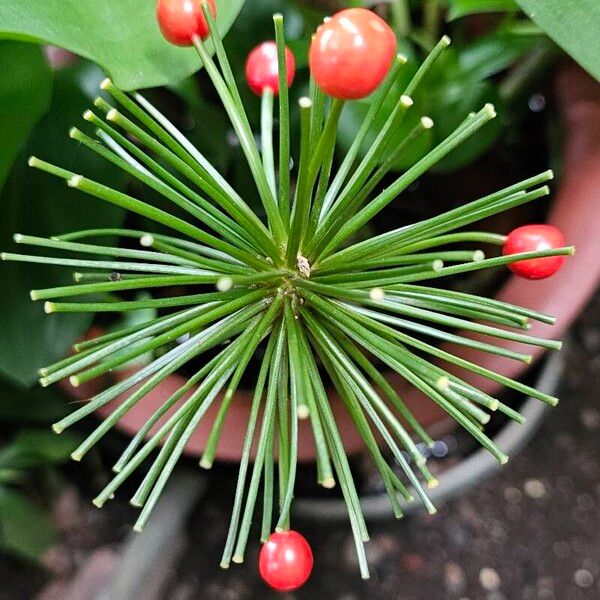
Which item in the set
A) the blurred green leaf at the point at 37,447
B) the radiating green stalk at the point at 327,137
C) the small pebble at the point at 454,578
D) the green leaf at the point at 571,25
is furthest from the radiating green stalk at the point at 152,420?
the small pebble at the point at 454,578

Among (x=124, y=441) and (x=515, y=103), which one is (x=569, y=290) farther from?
(x=124, y=441)

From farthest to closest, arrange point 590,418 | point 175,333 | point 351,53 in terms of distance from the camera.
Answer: point 590,418 < point 175,333 < point 351,53

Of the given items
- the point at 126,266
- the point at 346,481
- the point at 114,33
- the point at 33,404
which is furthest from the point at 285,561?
the point at 33,404

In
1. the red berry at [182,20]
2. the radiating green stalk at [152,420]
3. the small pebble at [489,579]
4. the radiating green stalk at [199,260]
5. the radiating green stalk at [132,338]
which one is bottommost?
the small pebble at [489,579]

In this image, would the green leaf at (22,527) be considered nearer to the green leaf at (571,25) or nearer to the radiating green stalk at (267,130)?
the radiating green stalk at (267,130)

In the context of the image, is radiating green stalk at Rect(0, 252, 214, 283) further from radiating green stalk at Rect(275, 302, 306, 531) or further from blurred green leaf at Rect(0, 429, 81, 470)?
blurred green leaf at Rect(0, 429, 81, 470)

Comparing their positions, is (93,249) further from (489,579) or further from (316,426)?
(489,579)

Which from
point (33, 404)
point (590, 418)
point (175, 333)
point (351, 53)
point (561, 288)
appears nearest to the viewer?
point (351, 53)
